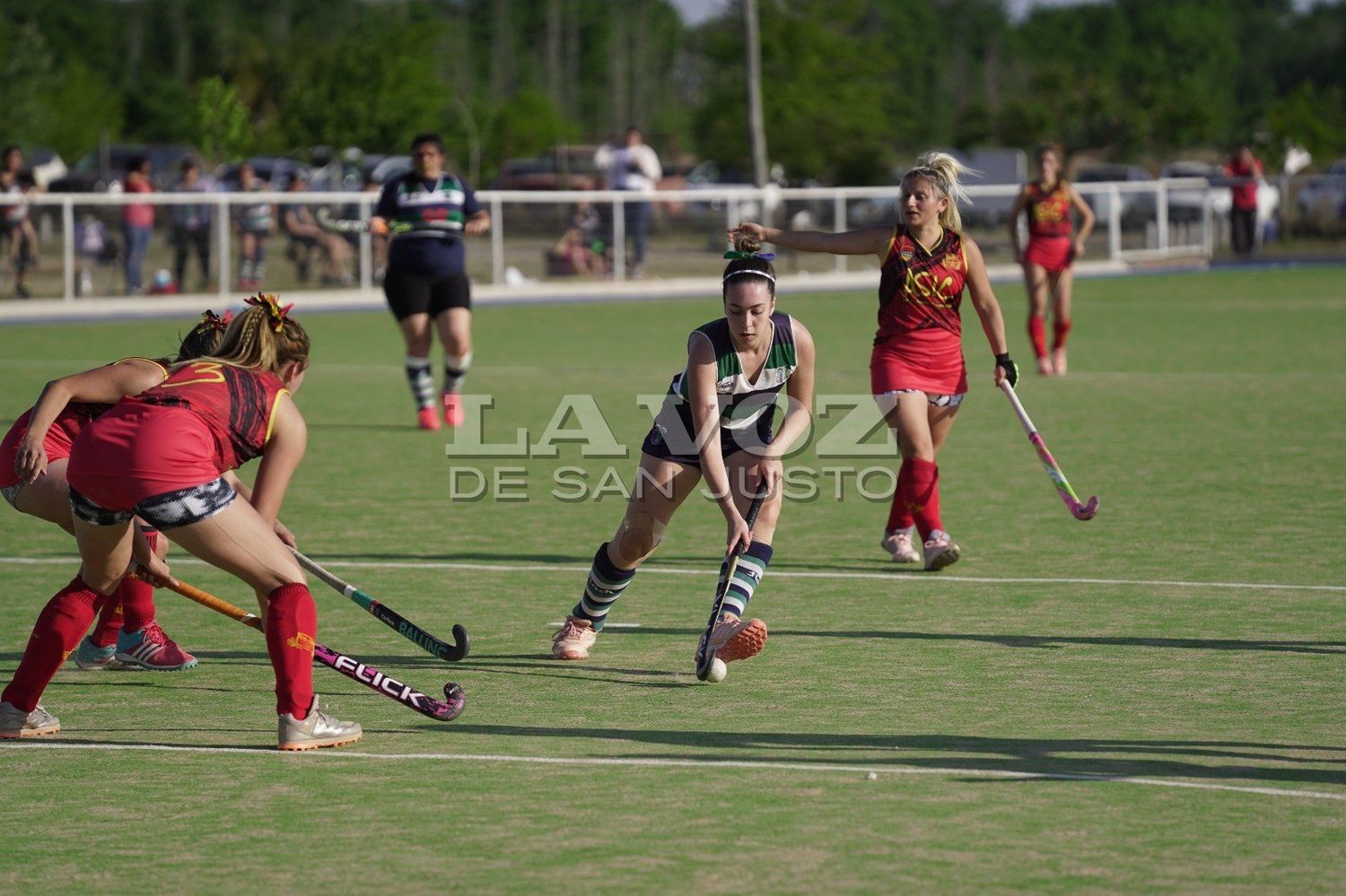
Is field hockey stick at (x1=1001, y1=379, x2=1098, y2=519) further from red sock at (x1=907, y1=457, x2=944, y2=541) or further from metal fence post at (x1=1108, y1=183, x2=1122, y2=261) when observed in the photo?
metal fence post at (x1=1108, y1=183, x2=1122, y2=261)

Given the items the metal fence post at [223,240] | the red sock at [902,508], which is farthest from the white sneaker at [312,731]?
the metal fence post at [223,240]

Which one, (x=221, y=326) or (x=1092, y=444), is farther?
(x=1092, y=444)

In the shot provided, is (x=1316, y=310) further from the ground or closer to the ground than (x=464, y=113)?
closer to the ground

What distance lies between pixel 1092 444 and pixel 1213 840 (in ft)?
28.3

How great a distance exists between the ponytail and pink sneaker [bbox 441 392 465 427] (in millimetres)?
8739

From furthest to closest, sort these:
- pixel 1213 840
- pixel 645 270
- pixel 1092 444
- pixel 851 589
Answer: pixel 645 270 → pixel 1092 444 → pixel 851 589 → pixel 1213 840

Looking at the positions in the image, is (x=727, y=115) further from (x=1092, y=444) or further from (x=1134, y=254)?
(x=1092, y=444)

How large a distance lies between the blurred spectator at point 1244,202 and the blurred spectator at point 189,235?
19.1 meters

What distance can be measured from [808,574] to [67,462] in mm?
3799

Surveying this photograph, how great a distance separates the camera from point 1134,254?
35.9 metres

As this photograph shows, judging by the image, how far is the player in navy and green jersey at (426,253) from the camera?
1421 cm

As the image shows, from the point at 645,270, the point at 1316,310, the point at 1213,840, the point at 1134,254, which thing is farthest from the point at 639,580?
the point at 1134,254

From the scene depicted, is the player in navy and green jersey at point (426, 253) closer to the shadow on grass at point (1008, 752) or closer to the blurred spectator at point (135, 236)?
the shadow on grass at point (1008, 752)

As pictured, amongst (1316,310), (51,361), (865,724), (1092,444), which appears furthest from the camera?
(1316,310)
